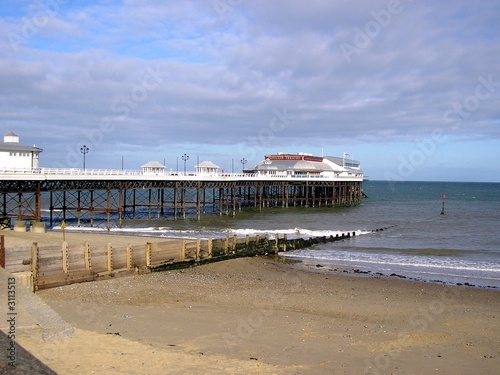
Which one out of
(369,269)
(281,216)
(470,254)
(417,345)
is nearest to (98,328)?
(417,345)

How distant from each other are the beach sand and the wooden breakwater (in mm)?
486

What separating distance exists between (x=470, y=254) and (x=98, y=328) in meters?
26.9

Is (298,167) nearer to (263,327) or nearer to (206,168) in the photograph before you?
(206,168)

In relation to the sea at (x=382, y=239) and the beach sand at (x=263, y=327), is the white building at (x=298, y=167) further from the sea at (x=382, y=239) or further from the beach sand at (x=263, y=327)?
the beach sand at (x=263, y=327)

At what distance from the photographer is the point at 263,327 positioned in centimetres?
1370

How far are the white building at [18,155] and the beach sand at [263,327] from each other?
2575 centimetres

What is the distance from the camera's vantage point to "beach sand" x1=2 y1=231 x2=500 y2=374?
10.5m

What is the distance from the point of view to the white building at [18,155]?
41.2m

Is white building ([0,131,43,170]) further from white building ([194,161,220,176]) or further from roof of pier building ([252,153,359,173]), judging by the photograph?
roof of pier building ([252,153,359,173])

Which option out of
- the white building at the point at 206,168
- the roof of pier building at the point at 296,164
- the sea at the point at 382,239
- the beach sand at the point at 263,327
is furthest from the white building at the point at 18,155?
the roof of pier building at the point at 296,164

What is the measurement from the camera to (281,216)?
60.8 meters

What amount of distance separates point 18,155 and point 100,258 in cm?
2685

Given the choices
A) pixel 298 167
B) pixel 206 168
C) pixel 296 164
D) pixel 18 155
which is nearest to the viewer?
pixel 18 155

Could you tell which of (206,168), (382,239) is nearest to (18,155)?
(206,168)
